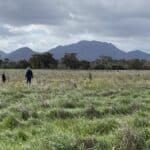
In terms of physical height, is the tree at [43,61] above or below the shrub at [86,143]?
above

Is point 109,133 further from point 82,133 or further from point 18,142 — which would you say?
point 18,142

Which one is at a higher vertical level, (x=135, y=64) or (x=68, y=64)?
(x=68, y=64)

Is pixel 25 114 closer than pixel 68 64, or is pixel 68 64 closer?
pixel 25 114

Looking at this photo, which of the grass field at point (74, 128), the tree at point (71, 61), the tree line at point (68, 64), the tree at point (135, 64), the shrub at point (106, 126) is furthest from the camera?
the tree at point (135, 64)

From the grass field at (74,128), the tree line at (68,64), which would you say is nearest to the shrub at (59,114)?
the grass field at (74,128)

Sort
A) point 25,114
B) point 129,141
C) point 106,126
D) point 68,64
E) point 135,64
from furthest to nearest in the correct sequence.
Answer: point 135,64, point 68,64, point 25,114, point 106,126, point 129,141

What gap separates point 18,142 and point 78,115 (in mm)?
4613

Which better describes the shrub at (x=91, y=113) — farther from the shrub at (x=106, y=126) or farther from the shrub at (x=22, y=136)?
the shrub at (x=22, y=136)

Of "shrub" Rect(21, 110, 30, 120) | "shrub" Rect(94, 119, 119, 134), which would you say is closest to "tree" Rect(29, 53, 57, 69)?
"shrub" Rect(21, 110, 30, 120)

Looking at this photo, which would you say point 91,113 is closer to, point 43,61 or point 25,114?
point 25,114

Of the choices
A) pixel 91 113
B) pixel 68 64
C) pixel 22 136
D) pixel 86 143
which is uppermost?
pixel 68 64

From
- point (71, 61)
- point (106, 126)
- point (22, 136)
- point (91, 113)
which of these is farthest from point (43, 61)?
point (22, 136)

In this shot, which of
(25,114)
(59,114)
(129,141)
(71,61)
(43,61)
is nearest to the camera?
(129,141)

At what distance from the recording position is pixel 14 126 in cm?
1351
